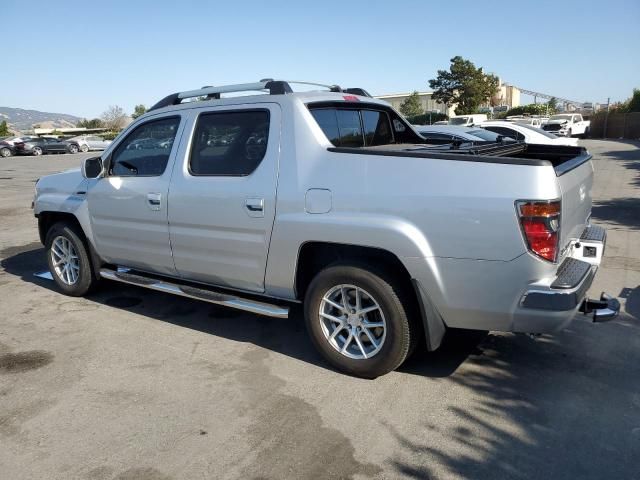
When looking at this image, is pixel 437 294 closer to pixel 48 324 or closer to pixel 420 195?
pixel 420 195

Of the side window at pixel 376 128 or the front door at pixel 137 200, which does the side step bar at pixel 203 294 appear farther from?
the side window at pixel 376 128

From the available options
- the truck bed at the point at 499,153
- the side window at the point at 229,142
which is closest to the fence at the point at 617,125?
the truck bed at the point at 499,153

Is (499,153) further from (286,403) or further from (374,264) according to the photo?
(286,403)

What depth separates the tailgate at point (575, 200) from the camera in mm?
3297

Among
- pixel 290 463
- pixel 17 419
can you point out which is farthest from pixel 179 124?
pixel 290 463

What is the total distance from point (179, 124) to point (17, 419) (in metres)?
2.51

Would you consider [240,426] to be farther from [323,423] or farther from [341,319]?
[341,319]

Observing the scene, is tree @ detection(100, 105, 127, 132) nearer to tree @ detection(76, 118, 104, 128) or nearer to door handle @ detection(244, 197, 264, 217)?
tree @ detection(76, 118, 104, 128)

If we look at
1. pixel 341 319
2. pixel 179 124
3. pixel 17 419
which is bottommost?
pixel 17 419

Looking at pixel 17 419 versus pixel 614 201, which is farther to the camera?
pixel 614 201

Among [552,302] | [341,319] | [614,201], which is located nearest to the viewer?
[552,302]

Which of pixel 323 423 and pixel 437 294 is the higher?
pixel 437 294

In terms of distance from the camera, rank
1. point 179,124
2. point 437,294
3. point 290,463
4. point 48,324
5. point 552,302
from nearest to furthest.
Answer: point 290,463 < point 552,302 < point 437,294 < point 179,124 < point 48,324

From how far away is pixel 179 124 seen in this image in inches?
180
